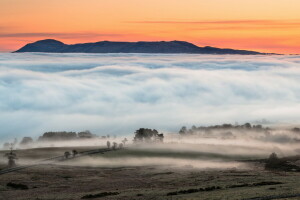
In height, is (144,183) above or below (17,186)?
above

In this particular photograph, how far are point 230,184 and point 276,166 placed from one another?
248ft

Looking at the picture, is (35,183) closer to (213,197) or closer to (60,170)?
(60,170)

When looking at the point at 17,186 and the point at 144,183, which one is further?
the point at 144,183

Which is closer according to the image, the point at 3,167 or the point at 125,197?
A: the point at 125,197

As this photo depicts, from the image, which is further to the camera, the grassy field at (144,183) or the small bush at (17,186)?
the small bush at (17,186)

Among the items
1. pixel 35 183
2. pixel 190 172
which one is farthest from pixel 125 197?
pixel 190 172

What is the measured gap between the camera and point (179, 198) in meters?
104

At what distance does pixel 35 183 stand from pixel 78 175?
76.9 ft

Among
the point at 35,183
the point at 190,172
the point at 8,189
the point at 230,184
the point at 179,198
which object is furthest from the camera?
the point at 190,172

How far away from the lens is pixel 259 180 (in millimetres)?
133375

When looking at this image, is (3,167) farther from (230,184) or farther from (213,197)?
(213,197)

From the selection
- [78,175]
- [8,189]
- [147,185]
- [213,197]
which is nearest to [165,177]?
[147,185]

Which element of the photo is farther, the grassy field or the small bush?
the small bush

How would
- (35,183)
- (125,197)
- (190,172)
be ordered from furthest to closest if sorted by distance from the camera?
(190,172), (35,183), (125,197)
